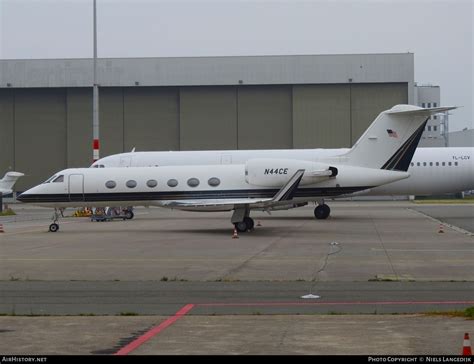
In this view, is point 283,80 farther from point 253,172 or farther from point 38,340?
point 38,340

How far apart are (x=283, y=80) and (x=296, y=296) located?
58.5m

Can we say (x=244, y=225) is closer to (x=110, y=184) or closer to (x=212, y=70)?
(x=110, y=184)

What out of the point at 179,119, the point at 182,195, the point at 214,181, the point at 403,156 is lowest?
the point at 182,195

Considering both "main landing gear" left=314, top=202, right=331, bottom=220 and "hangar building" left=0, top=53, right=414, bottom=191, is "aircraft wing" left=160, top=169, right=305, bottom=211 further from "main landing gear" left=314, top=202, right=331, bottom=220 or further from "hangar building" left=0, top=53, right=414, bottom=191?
"hangar building" left=0, top=53, right=414, bottom=191

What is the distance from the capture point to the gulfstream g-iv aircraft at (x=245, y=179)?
29.7 metres

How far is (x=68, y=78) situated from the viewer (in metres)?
71.4

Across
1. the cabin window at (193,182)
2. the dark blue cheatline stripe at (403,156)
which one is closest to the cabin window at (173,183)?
the cabin window at (193,182)

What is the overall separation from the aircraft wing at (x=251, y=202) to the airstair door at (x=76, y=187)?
3.96 meters

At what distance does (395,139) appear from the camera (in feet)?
104

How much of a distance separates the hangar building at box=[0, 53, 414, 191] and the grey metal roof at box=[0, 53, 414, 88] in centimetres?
9

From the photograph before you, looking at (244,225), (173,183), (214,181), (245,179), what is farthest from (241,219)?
(173,183)

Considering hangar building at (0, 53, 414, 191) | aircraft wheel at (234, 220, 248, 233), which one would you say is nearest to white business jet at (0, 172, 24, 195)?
hangar building at (0, 53, 414, 191)

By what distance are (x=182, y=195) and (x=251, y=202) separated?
3631 millimetres

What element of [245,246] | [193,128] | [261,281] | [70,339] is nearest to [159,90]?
[193,128]
